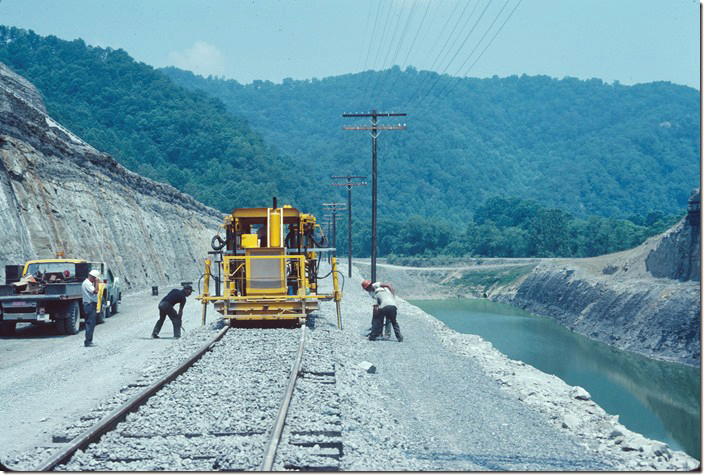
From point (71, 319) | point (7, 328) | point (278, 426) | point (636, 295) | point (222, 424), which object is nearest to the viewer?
point (278, 426)

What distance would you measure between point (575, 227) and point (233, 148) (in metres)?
56.5

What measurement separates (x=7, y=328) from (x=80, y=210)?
20059mm

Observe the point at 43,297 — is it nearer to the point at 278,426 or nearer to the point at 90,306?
the point at 90,306

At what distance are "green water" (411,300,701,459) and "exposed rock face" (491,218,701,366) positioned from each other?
4.44 feet

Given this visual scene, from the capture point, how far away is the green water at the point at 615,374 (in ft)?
66.7

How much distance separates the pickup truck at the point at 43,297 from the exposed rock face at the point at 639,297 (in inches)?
1015

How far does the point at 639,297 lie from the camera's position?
42.6 metres

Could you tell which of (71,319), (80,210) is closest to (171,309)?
(71,319)

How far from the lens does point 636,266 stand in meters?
51.1

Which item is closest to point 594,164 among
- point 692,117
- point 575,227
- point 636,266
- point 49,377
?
point 692,117

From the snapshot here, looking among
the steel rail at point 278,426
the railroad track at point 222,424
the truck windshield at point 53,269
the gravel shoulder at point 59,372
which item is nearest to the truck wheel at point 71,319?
the gravel shoulder at point 59,372

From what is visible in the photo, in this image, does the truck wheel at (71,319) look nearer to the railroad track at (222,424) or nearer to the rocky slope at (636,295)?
the railroad track at (222,424)

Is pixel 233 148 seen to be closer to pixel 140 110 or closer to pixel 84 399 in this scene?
pixel 140 110

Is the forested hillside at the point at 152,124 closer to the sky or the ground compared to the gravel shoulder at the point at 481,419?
closer to the sky
